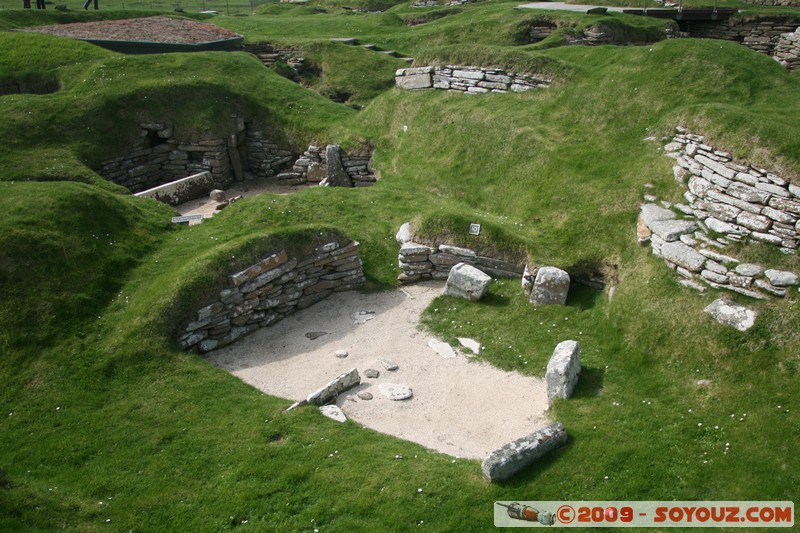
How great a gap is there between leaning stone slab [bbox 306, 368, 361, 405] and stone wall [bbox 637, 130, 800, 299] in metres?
7.83

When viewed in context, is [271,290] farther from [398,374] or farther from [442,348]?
[442,348]

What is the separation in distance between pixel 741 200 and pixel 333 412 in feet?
34.5

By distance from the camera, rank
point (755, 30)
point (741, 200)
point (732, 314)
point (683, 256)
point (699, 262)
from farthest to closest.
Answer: point (755, 30) → point (741, 200) → point (683, 256) → point (699, 262) → point (732, 314)

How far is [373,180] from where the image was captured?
2659cm

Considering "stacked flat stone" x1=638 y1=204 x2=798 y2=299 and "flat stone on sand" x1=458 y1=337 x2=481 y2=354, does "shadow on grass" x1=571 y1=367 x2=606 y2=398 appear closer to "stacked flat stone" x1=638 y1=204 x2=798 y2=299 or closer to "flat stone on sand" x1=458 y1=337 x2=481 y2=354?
"flat stone on sand" x1=458 y1=337 x2=481 y2=354

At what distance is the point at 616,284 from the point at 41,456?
13.3 meters

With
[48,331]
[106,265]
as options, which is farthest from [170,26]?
[48,331]

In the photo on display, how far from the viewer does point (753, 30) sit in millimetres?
34719

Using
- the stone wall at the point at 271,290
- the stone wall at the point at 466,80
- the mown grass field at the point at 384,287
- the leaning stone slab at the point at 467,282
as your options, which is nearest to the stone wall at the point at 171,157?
the mown grass field at the point at 384,287

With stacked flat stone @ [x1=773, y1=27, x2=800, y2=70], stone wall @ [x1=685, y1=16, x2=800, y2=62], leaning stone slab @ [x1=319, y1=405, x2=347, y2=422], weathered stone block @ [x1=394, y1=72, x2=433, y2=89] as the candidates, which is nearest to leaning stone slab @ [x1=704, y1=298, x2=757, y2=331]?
leaning stone slab @ [x1=319, y1=405, x2=347, y2=422]

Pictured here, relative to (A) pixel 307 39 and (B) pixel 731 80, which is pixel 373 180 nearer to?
(B) pixel 731 80

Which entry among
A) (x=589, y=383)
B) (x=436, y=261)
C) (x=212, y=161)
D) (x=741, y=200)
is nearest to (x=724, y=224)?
(x=741, y=200)

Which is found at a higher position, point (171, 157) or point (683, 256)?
point (683, 256)

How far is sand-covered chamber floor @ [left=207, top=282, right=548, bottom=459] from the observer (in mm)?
13375
